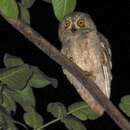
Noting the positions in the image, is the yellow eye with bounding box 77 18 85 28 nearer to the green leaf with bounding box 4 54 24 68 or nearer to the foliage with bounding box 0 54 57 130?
the foliage with bounding box 0 54 57 130

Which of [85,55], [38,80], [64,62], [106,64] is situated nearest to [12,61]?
[38,80]

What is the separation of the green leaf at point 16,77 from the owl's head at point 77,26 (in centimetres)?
183

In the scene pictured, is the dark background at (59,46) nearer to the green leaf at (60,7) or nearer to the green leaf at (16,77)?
the green leaf at (16,77)

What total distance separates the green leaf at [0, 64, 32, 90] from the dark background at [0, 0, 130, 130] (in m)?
4.16

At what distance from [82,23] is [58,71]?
3.18 meters

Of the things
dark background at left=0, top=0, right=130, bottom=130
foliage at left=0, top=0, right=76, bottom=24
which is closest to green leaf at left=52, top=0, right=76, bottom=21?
foliage at left=0, top=0, right=76, bottom=24

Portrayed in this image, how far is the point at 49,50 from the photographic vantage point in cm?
120

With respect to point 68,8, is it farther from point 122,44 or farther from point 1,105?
point 122,44

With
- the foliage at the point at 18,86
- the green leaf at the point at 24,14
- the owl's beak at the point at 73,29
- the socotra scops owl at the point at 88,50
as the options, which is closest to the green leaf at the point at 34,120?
the foliage at the point at 18,86

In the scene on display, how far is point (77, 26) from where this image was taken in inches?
129

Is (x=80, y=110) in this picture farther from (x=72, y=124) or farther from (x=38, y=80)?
(x=38, y=80)

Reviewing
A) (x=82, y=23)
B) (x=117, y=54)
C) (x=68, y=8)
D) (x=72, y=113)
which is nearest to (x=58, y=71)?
(x=117, y=54)

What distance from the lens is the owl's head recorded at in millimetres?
3191

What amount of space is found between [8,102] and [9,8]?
1.19 feet
